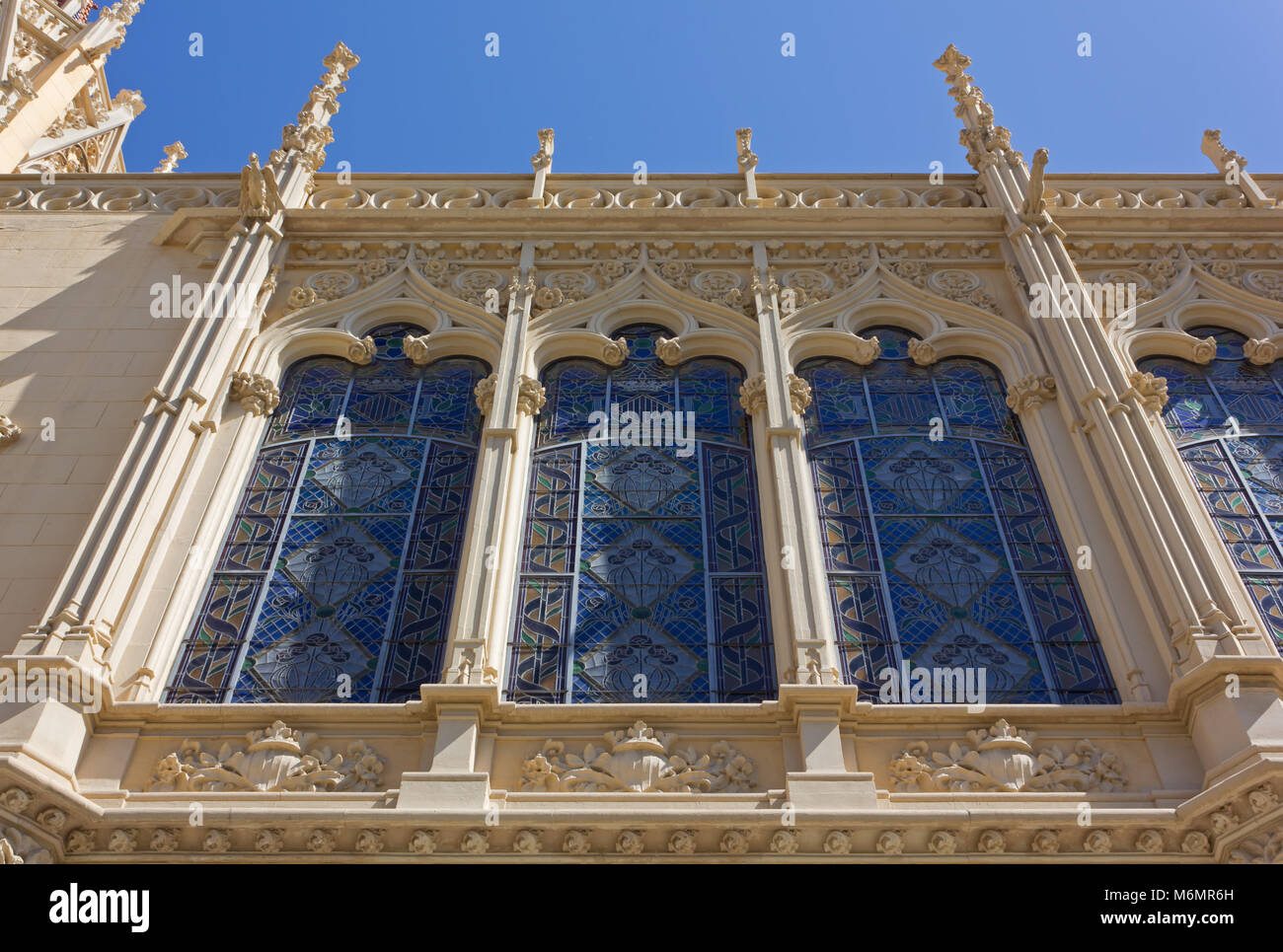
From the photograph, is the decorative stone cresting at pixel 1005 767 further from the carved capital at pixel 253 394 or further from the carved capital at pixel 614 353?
the carved capital at pixel 253 394

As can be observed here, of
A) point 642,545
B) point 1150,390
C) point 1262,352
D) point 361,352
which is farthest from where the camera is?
point 361,352

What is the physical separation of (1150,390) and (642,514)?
4.20m

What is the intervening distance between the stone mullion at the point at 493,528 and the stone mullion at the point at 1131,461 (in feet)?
14.4

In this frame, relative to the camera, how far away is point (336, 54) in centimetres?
1697

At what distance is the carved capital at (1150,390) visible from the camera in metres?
11.3

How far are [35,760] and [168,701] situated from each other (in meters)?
1.32

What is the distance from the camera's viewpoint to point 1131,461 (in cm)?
1040

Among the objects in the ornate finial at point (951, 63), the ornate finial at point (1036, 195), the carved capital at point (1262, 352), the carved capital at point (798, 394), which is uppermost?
the ornate finial at point (951, 63)

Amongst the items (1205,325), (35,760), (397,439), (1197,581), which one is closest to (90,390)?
(397,439)

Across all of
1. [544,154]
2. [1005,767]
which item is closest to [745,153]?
[544,154]

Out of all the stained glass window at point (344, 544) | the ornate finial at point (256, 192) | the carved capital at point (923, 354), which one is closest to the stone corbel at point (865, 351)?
the carved capital at point (923, 354)

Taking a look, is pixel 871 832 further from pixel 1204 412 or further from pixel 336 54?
pixel 336 54

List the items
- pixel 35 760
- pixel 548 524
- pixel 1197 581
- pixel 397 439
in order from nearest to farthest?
pixel 35 760 → pixel 1197 581 → pixel 548 524 → pixel 397 439

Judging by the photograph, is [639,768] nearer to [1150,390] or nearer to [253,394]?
[253,394]
